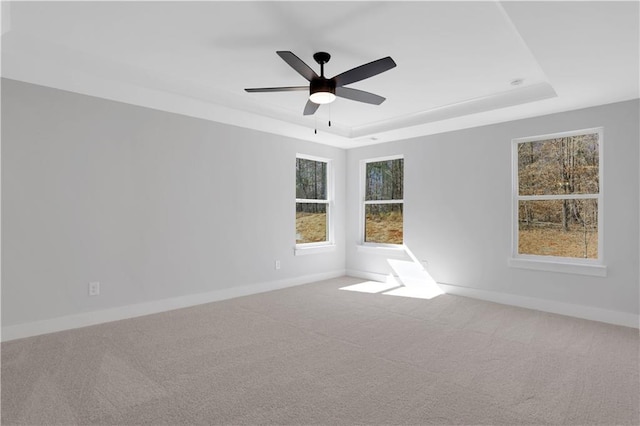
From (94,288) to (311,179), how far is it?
3.49 metres

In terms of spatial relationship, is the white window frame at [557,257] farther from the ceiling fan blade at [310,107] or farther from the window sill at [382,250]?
the ceiling fan blade at [310,107]

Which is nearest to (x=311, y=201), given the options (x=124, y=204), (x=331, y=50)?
(x=124, y=204)

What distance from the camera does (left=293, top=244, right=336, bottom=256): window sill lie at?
218 inches

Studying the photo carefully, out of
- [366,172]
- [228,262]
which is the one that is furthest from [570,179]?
[228,262]

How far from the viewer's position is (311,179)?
19.5ft

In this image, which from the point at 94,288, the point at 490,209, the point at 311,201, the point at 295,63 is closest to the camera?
the point at 295,63

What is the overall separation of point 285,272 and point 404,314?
2.06 m

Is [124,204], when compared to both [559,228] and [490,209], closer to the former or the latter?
[490,209]

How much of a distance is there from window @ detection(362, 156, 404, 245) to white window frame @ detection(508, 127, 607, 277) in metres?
1.67

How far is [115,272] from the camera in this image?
12.2 feet

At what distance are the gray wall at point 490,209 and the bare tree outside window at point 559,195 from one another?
6.8 inches

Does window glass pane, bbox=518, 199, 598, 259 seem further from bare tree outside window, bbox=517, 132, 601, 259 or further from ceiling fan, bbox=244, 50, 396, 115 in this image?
ceiling fan, bbox=244, 50, 396, 115

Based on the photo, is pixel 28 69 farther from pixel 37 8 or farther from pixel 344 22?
pixel 344 22

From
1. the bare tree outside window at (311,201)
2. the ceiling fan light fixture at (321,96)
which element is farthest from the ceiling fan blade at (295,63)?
the bare tree outside window at (311,201)
